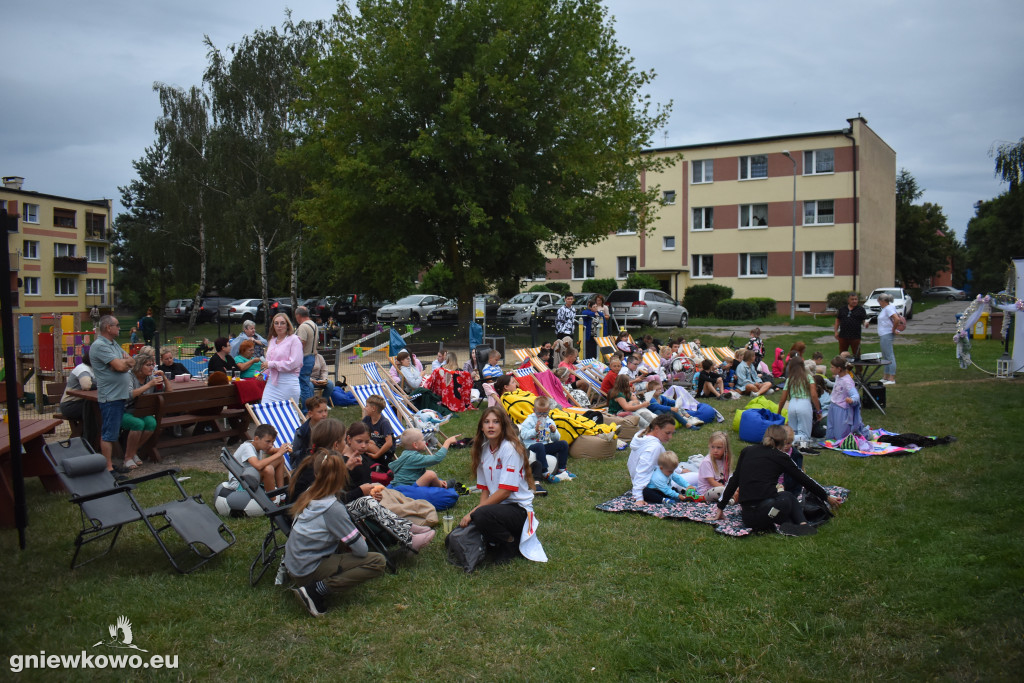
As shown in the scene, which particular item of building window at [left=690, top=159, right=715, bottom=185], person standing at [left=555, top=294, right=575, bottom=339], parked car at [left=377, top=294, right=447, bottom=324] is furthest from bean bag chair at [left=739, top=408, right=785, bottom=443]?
building window at [left=690, top=159, right=715, bottom=185]

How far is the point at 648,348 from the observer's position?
1620 centimetres

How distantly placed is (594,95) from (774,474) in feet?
63.4

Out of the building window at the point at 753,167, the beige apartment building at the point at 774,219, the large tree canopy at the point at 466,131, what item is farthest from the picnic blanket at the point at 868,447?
the building window at the point at 753,167

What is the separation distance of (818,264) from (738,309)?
697 cm

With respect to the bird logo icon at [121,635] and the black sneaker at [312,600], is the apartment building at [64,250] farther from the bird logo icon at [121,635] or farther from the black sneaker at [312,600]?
the black sneaker at [312,600]

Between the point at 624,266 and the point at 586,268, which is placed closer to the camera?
the point at 624,266

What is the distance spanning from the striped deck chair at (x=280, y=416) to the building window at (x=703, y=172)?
3370 cm

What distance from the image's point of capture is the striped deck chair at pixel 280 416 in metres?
8.06

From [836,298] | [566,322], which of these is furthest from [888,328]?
[836,298]

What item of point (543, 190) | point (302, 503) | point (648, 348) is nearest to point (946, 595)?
point (302, 503)

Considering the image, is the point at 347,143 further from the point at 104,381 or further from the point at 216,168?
the point at 104,381

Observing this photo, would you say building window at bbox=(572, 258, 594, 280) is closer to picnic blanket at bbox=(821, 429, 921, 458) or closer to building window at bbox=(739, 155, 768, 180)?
building window at bbox=(739, 155, 768, 180)

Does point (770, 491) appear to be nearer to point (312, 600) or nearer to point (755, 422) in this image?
point (312, 600)

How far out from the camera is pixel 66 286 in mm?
52188
